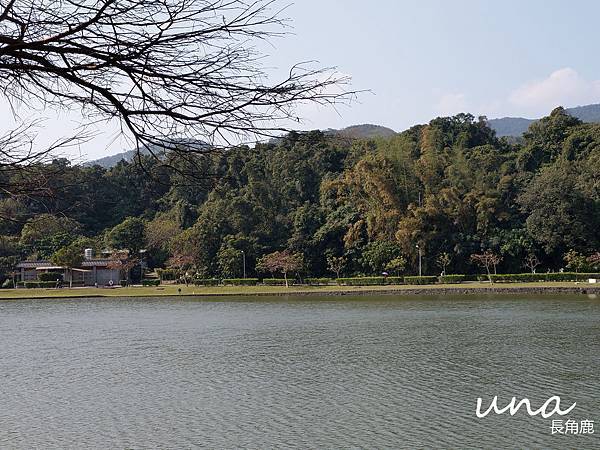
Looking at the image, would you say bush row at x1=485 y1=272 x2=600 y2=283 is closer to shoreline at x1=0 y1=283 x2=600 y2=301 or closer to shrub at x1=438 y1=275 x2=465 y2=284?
shoreline at x1=0 y1=283 x2=600 y2=301

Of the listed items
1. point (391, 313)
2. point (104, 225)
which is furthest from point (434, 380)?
point (104, 225)

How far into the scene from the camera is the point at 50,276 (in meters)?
43.0

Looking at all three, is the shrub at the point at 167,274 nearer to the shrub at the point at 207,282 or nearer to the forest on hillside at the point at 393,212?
the forest on hillside at the point at 393,212

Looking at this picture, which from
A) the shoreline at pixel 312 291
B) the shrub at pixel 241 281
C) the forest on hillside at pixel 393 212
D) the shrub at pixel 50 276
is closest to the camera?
the shoreline at pixel 312 291

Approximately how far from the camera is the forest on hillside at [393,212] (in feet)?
119

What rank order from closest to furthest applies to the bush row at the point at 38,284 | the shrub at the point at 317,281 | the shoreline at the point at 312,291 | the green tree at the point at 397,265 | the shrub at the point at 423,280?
1. the shoreline at the point at 312,291
2. the shrub at the point at 423,280
3. the green tree at the point at 397,265
4. the shrub at the point at 317,281
5. the bush row at the point at 38,284

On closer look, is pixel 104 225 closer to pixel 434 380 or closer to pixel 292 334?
pixel 292 334

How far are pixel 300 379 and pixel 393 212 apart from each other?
1068 inches

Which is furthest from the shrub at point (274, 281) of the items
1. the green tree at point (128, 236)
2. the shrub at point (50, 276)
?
the shrub at point (50, 276)

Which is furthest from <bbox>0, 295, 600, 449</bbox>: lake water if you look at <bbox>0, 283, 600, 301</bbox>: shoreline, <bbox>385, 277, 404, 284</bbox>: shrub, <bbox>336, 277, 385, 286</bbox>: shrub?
<bbox>336, 277, 385, 286</bbox>: shrub

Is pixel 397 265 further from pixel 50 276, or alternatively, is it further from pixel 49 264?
pixel 49 264

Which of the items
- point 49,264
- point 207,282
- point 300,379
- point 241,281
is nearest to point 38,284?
point 49,264

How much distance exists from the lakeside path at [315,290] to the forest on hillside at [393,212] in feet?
11.7

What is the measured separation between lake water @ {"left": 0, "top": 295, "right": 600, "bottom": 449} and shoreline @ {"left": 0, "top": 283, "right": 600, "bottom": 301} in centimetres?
742
